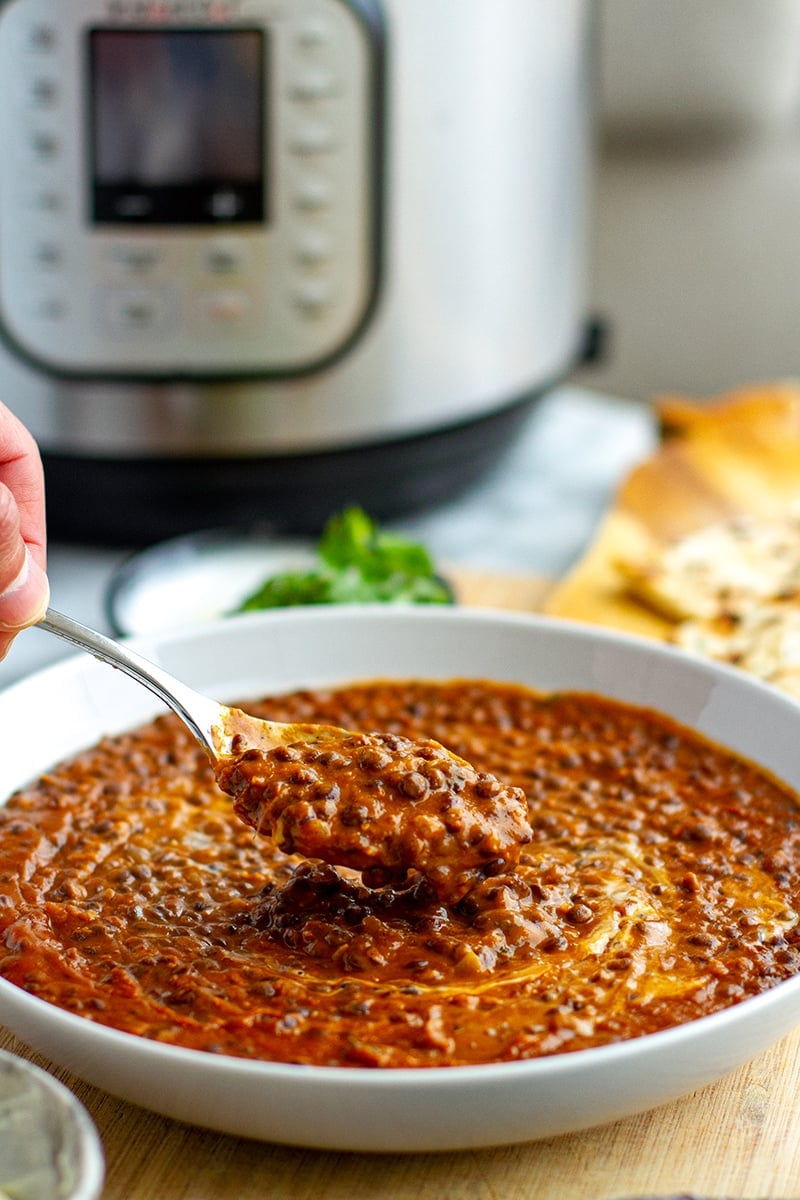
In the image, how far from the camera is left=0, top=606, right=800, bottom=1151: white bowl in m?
0.96

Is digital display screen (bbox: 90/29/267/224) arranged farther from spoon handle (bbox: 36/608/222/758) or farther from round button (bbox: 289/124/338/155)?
spoon handle (bbox: 36/608/222/758)

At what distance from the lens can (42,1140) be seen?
90 centimetres

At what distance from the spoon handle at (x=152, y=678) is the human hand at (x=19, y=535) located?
0.07m

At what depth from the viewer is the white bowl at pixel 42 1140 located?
87cm

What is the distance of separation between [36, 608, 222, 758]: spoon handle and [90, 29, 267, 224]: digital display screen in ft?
3.11

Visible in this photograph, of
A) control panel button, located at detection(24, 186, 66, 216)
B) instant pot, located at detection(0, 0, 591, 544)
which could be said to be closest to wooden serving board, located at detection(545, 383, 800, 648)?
instant pot, located at detection(0, 0, 591, 544)

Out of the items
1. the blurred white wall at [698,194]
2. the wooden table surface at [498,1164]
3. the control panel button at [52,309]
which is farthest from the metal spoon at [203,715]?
the blurred white wall at [698,194]

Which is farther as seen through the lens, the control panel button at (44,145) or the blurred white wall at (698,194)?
the blurred white wall at (698,194)

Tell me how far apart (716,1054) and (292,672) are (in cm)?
86

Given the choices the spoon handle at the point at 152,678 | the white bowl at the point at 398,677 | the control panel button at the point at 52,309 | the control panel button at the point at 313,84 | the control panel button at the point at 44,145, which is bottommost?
the white bowl at the point at 398,677

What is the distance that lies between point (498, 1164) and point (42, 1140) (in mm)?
379

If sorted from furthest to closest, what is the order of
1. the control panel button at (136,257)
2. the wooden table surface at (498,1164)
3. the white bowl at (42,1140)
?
the control panel button at (136,257) → the wooden table surface at (498,1164) → the white bowl at (42,1140)

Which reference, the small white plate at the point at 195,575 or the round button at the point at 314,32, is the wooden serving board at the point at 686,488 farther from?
the round button at the point at 314,32

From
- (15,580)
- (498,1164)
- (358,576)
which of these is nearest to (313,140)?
(358,576)
